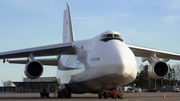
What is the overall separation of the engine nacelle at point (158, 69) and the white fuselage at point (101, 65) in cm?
257

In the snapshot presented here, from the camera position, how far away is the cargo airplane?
1434cm

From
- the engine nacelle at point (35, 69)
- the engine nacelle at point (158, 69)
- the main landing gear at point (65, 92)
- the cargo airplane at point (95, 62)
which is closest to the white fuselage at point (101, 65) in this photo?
the cargo airplane at point (95, 62)

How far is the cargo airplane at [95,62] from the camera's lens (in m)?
14.3

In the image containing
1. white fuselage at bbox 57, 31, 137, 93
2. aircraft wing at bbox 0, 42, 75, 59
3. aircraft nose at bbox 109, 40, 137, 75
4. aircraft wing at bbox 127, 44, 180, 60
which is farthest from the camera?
aircraft wing at bbox 127, 44, 180, 60

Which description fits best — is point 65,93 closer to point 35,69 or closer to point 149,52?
point 35,69

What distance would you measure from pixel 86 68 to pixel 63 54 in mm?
4258

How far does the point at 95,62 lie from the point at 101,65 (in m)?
0.61

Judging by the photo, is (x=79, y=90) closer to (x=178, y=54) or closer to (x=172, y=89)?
(x=178, y=54)

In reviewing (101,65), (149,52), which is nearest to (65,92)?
(101,65)

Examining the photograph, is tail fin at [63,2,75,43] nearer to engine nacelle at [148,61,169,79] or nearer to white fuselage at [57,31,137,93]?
white fuselage at [57,31,137,93]

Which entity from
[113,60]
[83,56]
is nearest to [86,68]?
[83,56]

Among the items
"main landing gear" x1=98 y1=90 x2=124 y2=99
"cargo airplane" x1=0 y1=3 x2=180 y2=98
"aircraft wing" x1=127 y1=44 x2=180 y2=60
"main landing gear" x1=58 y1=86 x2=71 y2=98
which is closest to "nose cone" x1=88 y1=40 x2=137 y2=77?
"cargo airplane" x1=0 y1=3 x2=180 y2=98

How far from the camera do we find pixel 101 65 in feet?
47.9

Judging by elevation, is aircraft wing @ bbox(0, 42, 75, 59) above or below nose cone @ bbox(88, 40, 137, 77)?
above
